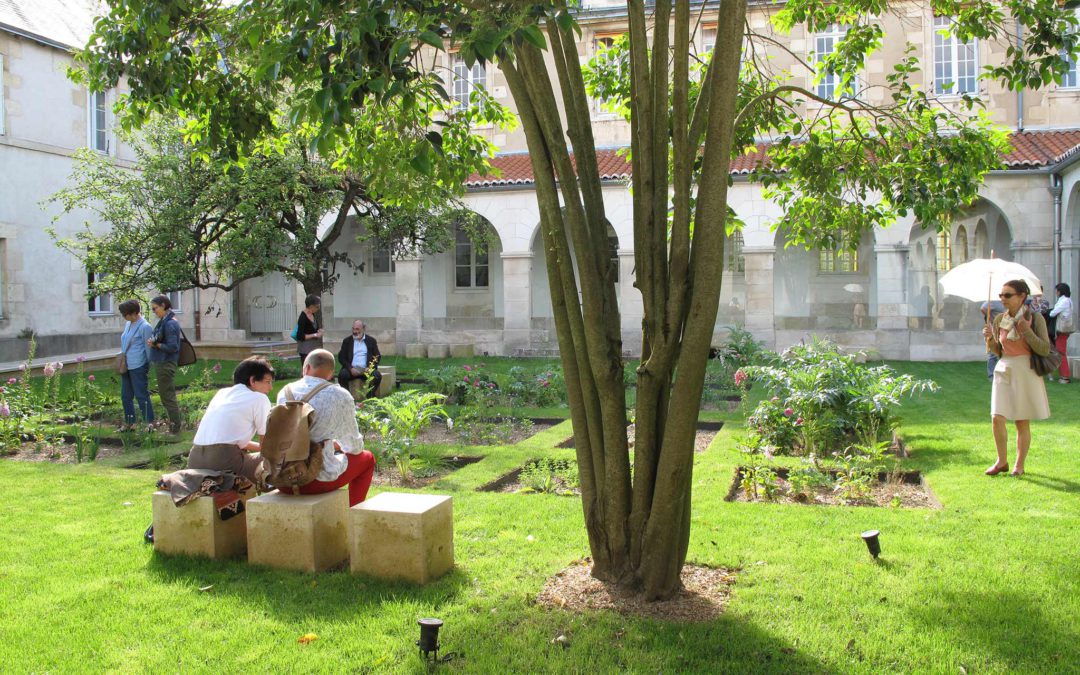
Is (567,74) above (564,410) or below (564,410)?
above

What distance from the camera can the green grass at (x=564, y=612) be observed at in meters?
3.96

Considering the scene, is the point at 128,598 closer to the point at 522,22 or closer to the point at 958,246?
the point at 522,22

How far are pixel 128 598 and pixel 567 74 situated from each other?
11.9 ft

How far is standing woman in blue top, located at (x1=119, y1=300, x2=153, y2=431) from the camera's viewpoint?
1026cm

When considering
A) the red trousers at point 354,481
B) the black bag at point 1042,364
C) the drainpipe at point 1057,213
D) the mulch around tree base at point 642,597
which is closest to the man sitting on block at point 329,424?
the red trousers at point 354,481

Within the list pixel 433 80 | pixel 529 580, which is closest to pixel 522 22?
pixel 433 80

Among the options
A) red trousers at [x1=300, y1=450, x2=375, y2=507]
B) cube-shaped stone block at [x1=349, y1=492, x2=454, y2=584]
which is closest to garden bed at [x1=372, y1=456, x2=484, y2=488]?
red trousers at [x1=300, y1=450, x2=375, y2=507]

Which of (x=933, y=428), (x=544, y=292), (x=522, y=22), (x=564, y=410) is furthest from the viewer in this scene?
(x=544, y=292)

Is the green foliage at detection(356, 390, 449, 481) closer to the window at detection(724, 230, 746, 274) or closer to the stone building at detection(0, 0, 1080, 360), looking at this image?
the stone building at detection(0, 0, 1080, 360)

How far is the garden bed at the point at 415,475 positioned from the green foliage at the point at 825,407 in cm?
280

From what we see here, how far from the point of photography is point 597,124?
76.0ft

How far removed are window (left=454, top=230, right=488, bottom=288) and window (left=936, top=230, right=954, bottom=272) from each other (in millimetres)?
12143

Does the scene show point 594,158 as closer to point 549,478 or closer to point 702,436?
point 549,478

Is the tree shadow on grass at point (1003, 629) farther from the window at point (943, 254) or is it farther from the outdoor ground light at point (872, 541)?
the window at point (943, 254)
